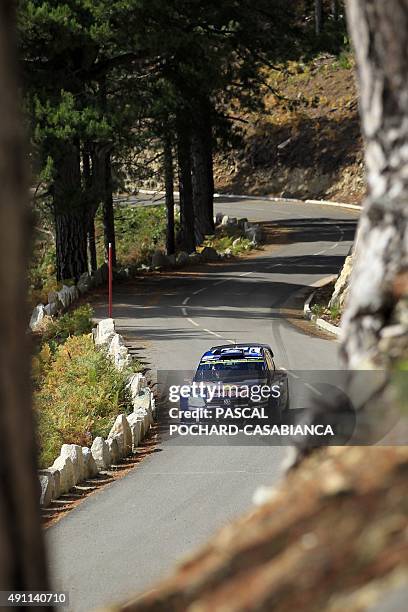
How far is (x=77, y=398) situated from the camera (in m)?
25.1

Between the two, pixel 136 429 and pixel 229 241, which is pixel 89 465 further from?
pixel 229 241

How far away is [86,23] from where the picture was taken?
4081 cm

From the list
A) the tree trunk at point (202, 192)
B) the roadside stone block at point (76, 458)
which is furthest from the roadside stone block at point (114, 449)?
the tree trunk at point (202, 192)

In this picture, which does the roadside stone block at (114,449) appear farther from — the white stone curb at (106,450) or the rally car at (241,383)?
the rally car at (241,383)

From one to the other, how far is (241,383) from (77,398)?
171 inches

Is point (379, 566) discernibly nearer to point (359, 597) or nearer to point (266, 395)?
point (359, 597)

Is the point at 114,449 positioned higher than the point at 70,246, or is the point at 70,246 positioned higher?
the point at 70,246

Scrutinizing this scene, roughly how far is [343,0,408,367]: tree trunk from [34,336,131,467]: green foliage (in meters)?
16.4

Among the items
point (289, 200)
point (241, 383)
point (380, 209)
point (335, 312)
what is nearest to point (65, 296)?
point (335, 312)

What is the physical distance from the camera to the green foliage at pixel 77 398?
23.0 metres

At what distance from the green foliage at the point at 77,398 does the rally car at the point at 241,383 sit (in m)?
2.41

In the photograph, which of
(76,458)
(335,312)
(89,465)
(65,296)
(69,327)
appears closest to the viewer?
(76,458)

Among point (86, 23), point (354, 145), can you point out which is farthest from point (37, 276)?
point (354, 145)

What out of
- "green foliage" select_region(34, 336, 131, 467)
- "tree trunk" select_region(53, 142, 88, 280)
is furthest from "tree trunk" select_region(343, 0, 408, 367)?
"tree trunk" select_region(53, 142, 88, 280)
